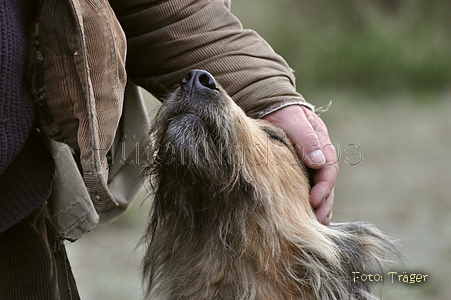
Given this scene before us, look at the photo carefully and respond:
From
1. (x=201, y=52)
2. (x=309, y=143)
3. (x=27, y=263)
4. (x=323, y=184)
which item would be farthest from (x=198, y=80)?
(x=27, y=263)

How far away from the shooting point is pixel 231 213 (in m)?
Answer: 2.75

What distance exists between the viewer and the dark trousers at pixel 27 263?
8.05 ft

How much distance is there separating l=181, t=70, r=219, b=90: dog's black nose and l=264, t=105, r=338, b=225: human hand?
1.33 feet

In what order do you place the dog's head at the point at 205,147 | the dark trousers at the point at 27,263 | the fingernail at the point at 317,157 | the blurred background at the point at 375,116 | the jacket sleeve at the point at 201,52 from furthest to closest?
the blurred background at the point at 375,116 < the fingernail at the point at 317,157 < the jacket sleeve at the point at 201,52 < the dog's head at the point at 205,147 < the dark trousers at the point at 27,263

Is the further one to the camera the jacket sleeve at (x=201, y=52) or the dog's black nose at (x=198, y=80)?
the jacket sleeve at (x=201, y=52)

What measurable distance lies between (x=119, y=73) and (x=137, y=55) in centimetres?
65

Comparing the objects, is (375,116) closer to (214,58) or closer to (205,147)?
(214,58)

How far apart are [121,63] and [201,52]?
0.67 meters

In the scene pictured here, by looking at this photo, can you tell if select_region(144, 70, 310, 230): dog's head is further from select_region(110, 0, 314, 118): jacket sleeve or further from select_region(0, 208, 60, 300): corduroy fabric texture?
select_region(0, 208, 60, 300): corduroy fabric texture

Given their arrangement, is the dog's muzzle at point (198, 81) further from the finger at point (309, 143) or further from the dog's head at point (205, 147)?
the finger at point (309, 143)

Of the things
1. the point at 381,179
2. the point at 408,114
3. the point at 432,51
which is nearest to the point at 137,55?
the point at 381,179

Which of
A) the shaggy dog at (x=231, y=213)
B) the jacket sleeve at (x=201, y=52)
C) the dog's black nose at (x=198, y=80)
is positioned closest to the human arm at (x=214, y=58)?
the jacket sleeve at (x=201, y=52)

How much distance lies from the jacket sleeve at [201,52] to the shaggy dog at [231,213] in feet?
0.56

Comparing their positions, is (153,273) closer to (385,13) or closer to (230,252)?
(230,252)
